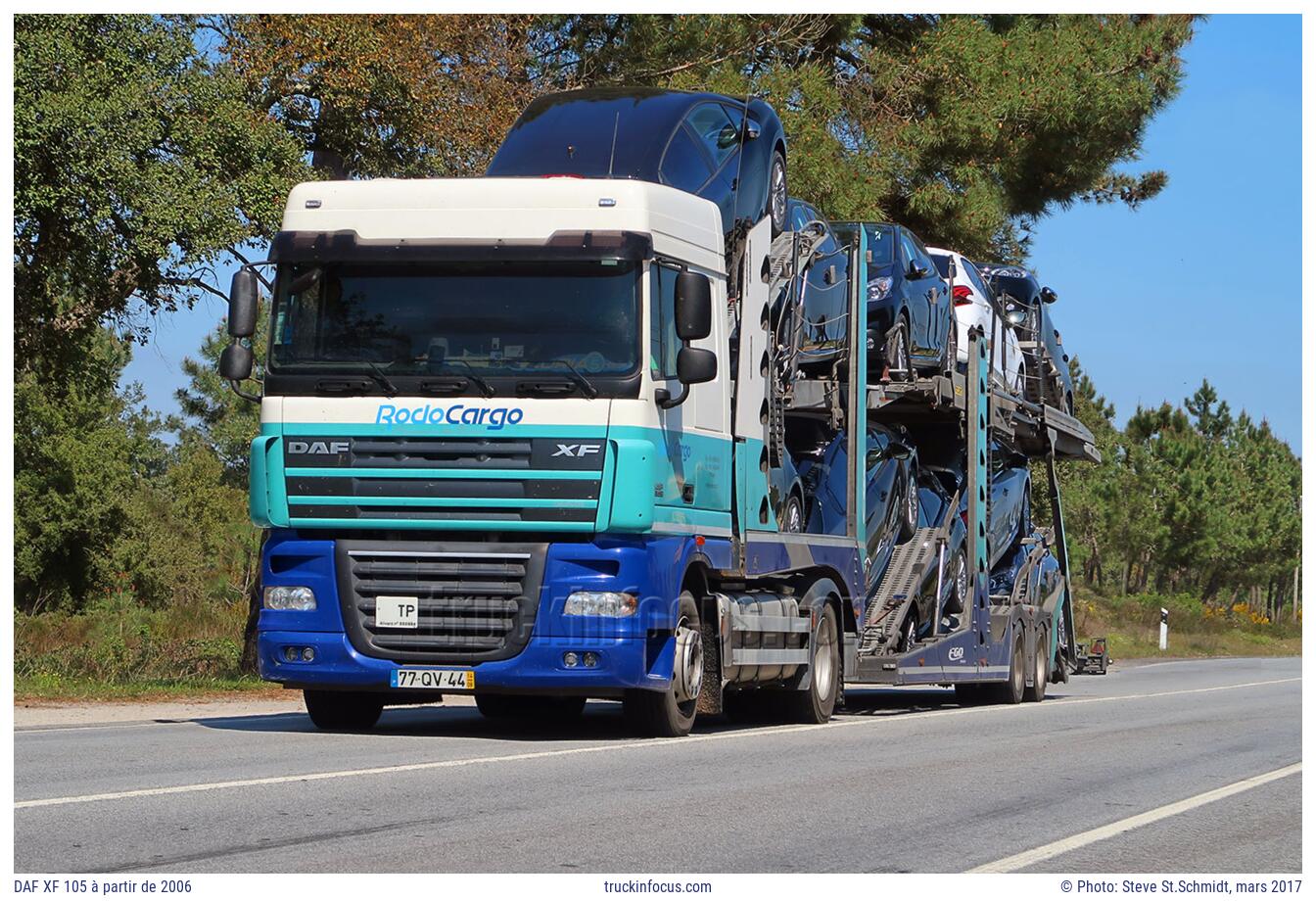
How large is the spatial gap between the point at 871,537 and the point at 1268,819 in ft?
24.9

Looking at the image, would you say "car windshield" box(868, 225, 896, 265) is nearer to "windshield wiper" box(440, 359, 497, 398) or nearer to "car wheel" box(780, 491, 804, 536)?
"car wheel" box(780, 491, 804, 536)

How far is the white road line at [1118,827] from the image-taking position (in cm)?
749

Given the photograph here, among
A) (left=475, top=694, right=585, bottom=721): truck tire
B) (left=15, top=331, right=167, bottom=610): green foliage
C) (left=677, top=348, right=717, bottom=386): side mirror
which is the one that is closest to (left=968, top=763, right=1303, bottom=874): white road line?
(left=677, top=348, right=717, bottom=386): side mirror

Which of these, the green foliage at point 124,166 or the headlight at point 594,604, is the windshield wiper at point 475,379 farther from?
the green foliage at point 124,166

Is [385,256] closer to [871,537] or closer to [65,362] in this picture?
[871,537]

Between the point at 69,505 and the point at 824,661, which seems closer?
the point at 824,661

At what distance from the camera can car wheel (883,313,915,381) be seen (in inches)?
667

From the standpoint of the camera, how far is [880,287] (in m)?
16.9

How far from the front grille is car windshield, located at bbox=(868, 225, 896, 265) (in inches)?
244

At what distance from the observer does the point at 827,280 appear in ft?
51.1

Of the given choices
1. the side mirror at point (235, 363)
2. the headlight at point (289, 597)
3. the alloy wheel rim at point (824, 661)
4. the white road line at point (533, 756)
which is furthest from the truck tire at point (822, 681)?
the side mirror at point (235, 363)

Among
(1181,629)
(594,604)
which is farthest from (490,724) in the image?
(1181,629)

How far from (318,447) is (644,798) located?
390 centimetres
